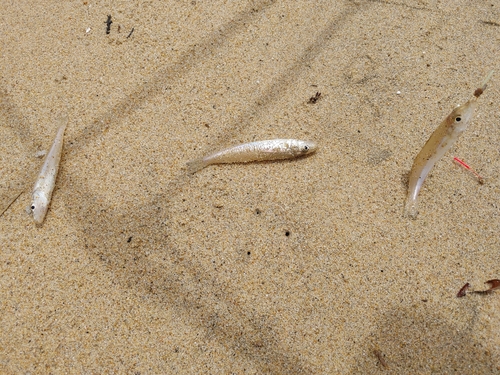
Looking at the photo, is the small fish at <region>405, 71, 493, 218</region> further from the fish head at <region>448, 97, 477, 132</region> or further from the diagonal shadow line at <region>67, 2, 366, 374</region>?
the diagonal shadow line at <region>67, 2, 366, 374</region>

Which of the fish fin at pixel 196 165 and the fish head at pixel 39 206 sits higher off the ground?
the fish head at pixel 39 206

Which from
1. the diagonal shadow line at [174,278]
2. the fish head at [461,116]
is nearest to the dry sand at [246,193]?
the diagonal shadow line at [174,278]

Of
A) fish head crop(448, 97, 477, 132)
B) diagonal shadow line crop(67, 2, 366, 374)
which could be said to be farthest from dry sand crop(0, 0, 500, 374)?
fish head crop(448, 97, 477, 132)

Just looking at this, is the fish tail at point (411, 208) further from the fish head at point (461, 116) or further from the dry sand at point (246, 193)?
the fish head at point (461, 116)

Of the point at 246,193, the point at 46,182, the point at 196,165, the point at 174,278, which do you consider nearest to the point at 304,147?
the point at 246,193

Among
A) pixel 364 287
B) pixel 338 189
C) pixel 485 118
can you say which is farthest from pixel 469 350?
pixel 485 118

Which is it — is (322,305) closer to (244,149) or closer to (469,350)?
(469,350)

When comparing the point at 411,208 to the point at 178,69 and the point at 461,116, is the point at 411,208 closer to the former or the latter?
the point at 461,116
